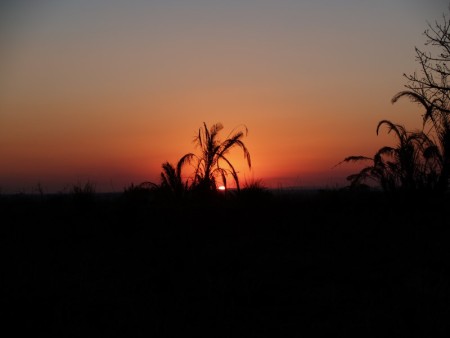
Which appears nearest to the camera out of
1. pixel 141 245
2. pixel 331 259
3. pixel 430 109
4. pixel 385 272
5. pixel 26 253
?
pixel 385 272

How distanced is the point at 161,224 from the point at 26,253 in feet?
12.4

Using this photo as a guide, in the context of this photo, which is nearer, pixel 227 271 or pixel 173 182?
pixel 227 271

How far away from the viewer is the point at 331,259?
8.92 metres

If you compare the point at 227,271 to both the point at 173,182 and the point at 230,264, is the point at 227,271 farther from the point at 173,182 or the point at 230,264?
the point at 173,182

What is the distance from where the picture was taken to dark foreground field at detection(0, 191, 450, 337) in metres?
6.05

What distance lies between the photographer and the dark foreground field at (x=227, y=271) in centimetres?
605

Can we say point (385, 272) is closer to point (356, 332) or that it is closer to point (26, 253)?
point (356, 332)

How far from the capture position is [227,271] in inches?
329

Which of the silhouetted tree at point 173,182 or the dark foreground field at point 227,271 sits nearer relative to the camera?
the dark foreground field at point 227,271

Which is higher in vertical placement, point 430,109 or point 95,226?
point 430,109

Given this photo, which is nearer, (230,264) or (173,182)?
(230,264)

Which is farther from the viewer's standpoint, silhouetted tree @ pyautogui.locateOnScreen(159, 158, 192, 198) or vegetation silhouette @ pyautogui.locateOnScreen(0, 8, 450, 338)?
silhouetted tree @ pyautogui.locateOnScreen(159, 158, 192, 198)

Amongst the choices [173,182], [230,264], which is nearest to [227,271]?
[230,264]

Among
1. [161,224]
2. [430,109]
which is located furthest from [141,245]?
[430,109]
